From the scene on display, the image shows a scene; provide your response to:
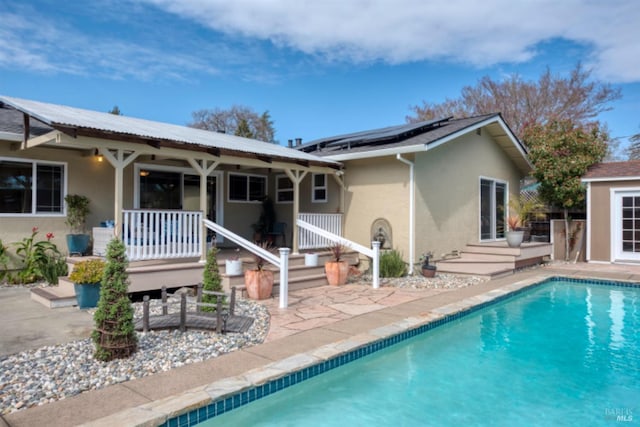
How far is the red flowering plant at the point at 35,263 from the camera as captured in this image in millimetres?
8461

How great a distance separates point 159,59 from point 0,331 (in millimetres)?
19068

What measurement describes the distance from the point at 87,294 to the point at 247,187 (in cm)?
711

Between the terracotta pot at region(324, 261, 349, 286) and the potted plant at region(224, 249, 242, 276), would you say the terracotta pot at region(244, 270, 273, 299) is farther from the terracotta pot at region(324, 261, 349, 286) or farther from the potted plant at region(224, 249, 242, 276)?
the terracotta pot at region(324, 261, 349, 286)

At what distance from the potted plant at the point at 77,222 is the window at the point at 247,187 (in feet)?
14.3

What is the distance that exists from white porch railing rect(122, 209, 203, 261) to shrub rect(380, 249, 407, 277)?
4479 mm

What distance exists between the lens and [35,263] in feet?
27.9

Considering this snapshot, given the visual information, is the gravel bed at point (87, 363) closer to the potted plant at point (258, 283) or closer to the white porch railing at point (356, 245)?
the potted plant at point (258, 283)

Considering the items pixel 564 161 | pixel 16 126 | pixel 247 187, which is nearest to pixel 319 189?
pixel 247 187

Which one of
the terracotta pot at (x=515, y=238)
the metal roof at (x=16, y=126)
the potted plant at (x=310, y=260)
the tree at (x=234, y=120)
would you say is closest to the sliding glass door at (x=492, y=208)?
the terracotta pot at (x=515, y=238)

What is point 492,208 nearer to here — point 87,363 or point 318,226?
point 318,226

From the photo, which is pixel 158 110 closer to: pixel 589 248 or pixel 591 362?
pixel 589 248

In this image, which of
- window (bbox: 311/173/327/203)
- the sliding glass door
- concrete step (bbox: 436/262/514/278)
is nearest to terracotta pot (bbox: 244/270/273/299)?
window (bbox: 311/173/327/203)

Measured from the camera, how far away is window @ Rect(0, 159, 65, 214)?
851cm
